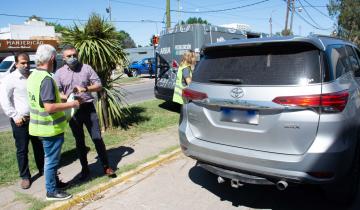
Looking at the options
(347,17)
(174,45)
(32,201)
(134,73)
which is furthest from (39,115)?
(347,17)

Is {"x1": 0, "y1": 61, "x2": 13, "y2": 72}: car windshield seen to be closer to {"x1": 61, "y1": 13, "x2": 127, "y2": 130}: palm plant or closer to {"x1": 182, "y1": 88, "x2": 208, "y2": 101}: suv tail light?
{"x1": 61, "y1": 13, "x2": 127, "y2": 130}: palm plant

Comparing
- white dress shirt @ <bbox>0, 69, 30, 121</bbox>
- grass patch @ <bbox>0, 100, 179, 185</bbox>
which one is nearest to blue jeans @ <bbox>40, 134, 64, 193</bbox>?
white dress shirt @ <bbox>0, 69, 30, 121</bbox>

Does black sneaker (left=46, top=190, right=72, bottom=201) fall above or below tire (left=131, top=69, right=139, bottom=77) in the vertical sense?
above

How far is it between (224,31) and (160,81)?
2.55m

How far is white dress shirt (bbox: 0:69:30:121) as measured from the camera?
4629 mm

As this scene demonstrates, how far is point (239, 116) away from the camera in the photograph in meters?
3.52

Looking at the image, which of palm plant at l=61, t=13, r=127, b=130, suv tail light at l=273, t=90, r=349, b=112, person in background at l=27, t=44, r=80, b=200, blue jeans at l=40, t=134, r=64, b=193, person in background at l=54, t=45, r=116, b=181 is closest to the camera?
suv tail light at l=273, t=90, r=349, b=112

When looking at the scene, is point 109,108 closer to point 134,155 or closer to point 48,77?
point 134,155

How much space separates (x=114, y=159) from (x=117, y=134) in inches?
62.9

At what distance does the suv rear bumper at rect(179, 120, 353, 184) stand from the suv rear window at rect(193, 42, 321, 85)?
0.70m

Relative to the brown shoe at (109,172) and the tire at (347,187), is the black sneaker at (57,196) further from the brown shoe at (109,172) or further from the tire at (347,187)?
the tire at (347,187)

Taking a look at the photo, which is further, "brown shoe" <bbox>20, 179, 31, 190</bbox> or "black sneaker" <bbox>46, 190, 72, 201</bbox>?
"brown shoe" <bbox>20, 179, 31, 190</bbox>

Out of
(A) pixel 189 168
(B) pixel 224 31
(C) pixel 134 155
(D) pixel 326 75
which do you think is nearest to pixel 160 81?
(B) pixel 224 31

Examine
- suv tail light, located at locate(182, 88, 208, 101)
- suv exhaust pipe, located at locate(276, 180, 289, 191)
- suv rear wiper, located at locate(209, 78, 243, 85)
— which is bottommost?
suv exhaust pipe, located at locate(276, 180, 289, 191)
